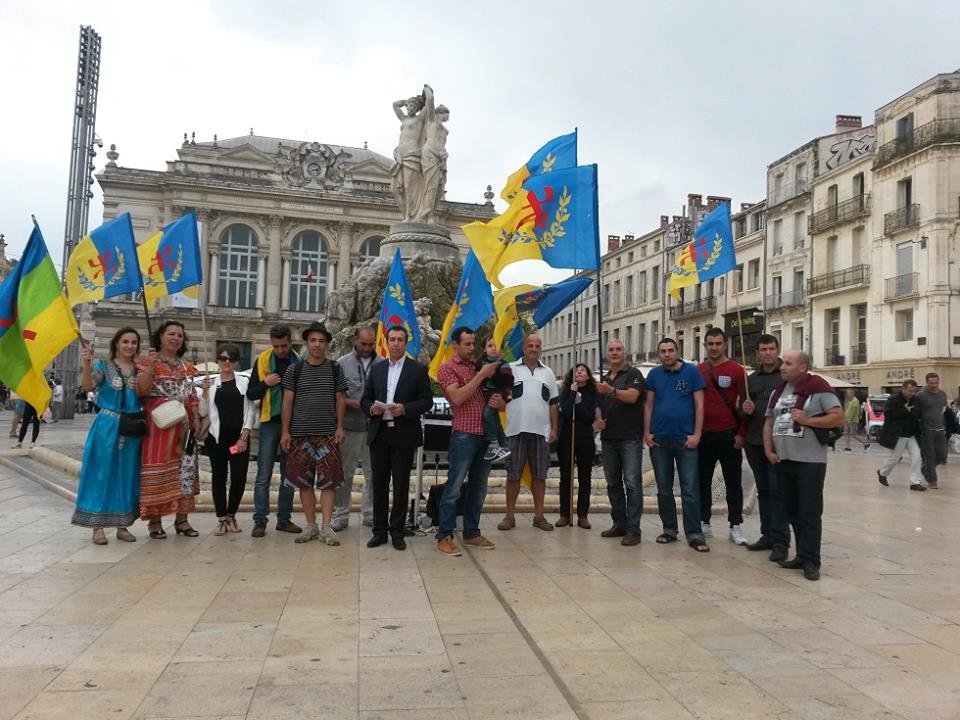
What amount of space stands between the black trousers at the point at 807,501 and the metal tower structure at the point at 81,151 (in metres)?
24.7

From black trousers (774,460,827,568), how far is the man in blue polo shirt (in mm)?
837

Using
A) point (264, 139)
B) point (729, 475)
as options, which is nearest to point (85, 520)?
point (729, 475)

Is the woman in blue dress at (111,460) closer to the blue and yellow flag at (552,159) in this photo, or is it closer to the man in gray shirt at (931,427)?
the blue and yellow flag at (552,159)

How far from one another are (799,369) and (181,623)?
4.54 m

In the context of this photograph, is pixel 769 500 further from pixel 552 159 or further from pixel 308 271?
pixel 308 271

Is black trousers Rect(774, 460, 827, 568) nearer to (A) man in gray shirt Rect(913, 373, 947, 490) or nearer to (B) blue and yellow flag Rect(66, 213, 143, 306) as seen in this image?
(B) blue and yellow flag Rect(66, 213, 143, 306)

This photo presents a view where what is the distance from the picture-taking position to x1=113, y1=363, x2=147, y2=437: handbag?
249 inches

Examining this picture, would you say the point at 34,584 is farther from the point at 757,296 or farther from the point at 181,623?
the point at 757,296

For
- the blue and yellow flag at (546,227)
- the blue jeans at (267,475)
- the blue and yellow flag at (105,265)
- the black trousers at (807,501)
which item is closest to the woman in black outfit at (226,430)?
the blue jeans at (267,475)

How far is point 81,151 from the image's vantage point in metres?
25.0

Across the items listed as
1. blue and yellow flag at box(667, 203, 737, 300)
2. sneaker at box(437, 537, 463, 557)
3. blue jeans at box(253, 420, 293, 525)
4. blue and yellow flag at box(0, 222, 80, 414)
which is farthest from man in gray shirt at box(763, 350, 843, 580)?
blue and yellow flag at box(0, 222, 80, 414)

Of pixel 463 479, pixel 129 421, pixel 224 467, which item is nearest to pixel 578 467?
pixel 463 479

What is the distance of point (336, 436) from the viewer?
21.6 feet

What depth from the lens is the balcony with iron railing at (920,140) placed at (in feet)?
97.9
